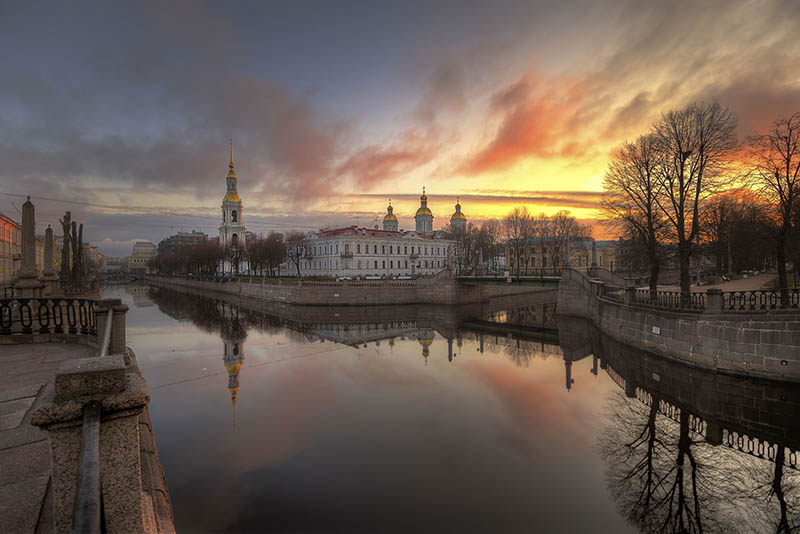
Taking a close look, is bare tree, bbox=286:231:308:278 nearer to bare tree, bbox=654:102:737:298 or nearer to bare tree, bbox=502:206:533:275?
bare tree, bbox=502:206:533:275

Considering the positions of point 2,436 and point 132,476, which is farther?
point 2,436

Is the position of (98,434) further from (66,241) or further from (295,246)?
(295,246)

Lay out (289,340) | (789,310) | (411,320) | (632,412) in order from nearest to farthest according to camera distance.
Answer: (632,412) → (789,310) → (289,340) → (411,320)

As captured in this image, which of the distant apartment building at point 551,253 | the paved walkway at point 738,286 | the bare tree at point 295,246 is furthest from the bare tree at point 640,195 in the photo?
the bare tree at point 295,246

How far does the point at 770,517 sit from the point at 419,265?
77.9 metres

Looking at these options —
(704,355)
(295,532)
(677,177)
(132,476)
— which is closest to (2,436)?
(132,476)

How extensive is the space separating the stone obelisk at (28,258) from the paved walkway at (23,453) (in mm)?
6769

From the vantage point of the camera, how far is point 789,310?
14.1m

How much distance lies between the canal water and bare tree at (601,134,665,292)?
768 centimetres

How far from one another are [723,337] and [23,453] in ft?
65.5

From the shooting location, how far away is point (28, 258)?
14523 mm

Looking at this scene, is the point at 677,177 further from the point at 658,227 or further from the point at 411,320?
the point at 411,320

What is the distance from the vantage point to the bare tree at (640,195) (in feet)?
77.5

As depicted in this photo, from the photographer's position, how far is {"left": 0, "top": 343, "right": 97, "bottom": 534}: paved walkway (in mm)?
3707
